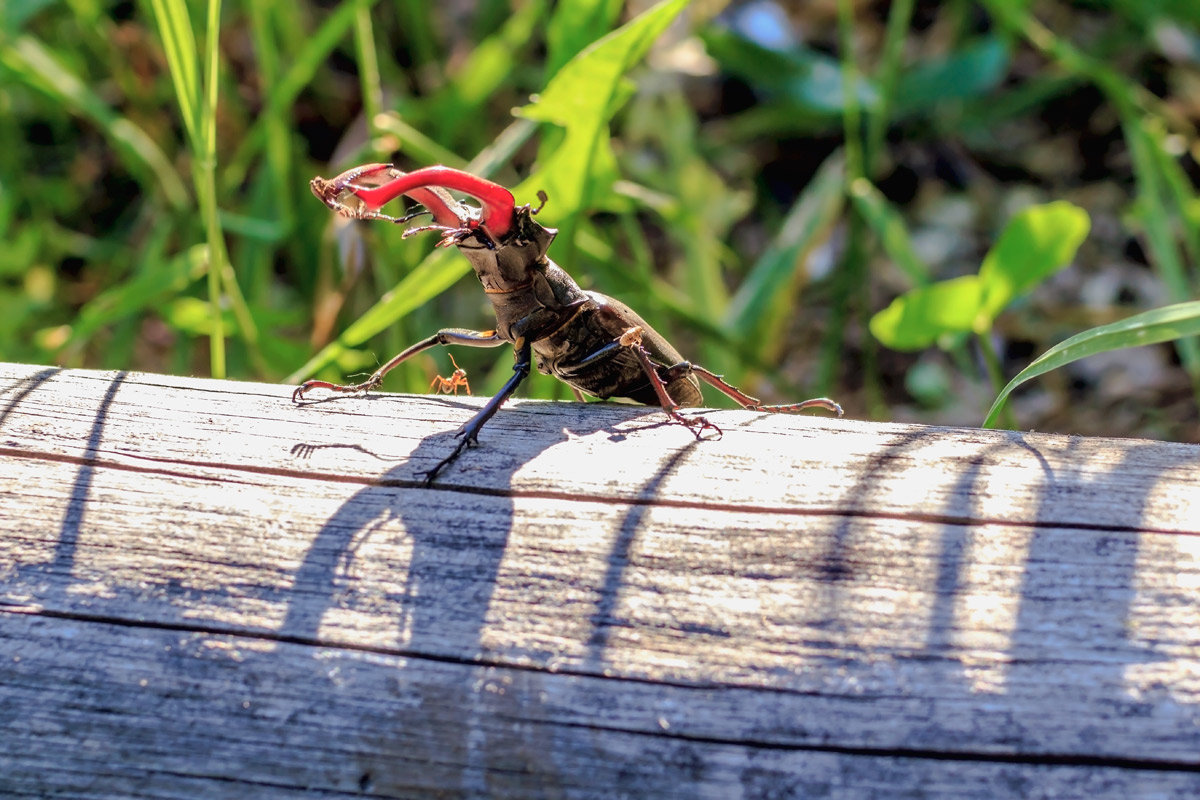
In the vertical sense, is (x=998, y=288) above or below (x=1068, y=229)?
below

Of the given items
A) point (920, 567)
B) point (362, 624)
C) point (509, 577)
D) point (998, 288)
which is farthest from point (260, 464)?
point (998, 288)

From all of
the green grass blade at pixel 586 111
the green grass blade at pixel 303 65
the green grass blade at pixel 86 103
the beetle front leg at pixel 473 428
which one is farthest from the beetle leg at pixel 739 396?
the green grass blade at pixel 86 103

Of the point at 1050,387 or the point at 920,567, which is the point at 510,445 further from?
the point at 1050,387

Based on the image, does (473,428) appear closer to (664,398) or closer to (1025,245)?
(664,398)

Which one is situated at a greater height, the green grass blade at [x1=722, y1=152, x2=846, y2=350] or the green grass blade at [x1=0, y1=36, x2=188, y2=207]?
the green grass blade at [x1=0, y1=36, x2=188, y2=207]

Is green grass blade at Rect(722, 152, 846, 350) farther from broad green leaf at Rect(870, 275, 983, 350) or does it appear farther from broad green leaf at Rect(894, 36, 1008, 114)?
broad green leaf at Rect(870, 275, 983, 350)

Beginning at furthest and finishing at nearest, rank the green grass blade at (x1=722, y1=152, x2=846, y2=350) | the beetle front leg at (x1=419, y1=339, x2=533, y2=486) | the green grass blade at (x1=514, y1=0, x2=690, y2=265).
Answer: the green grass blade at (x1=722, y1=152, x2=846, y2=350) → the green grass blade at (x1=514, y1=0, x2=690, y2=265) → the beetle front leg at (x1=419, y1=339, x2=533, y2=486)

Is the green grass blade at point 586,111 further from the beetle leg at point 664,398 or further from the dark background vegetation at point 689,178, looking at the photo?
the beetle leg at point 664,398

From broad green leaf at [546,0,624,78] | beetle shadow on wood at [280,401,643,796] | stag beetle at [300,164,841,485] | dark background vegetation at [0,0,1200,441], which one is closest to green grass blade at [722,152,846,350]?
dark background vegetation at [0,0,1200,441]
